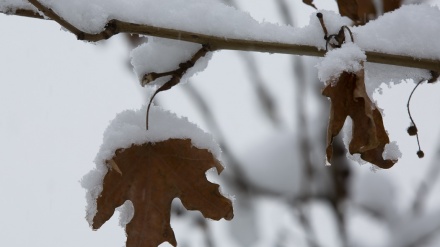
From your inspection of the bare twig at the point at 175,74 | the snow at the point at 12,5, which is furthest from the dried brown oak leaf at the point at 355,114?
the snow at the point at 12,5

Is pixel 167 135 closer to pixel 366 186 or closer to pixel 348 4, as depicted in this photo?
pixel 348 4

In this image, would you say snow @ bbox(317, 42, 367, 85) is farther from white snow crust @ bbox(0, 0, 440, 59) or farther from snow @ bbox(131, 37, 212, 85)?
snow @ bbox(131, 37, 212, 85)

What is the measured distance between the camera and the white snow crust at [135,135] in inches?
38.8

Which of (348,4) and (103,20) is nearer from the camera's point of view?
(103,20)

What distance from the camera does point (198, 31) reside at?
3.08ft

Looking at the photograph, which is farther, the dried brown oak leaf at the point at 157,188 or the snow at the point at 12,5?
the dried brown oak leaf at the point at 157,188

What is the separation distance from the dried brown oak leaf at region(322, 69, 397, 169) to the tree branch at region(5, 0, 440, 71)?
0.20 ft

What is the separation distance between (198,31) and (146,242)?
0.35 meters

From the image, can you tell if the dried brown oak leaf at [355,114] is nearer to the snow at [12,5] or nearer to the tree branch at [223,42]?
the tree branch at [223,42]

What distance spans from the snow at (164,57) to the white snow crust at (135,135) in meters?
0.08

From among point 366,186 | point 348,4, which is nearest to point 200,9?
point 348,4

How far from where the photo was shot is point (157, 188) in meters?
1.00

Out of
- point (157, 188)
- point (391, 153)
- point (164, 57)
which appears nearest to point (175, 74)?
point (164, 57)

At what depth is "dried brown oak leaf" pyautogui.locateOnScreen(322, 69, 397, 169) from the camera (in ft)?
2.91
